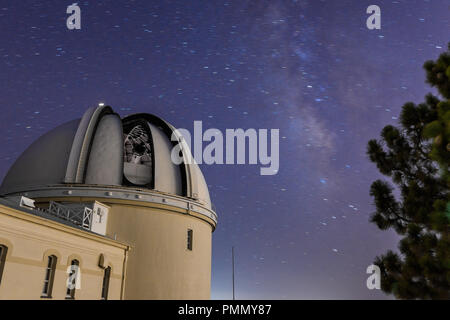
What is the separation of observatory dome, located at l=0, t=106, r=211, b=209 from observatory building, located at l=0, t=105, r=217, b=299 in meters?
0.05

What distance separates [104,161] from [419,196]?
15.1 metres

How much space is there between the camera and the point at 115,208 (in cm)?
1688

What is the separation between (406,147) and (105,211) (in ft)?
44.7

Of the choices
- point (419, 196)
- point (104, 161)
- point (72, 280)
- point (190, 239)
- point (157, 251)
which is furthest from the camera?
point (190, 239)

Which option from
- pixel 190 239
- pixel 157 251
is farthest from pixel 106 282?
pixel 190 239

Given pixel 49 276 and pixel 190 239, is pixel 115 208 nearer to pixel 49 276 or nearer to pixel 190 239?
pixel 190 239

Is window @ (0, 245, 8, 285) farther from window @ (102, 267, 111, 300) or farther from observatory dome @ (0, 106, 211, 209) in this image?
observatory dome @ (0, 106, 211, 209)

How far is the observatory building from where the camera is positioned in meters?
13.2

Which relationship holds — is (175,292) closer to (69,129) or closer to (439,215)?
(69,129)

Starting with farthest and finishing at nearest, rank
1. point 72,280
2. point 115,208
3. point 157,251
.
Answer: point 157,251, point 115,208, point 72,280

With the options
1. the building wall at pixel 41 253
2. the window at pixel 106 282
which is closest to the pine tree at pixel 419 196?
the building wall at pixel 41 253
